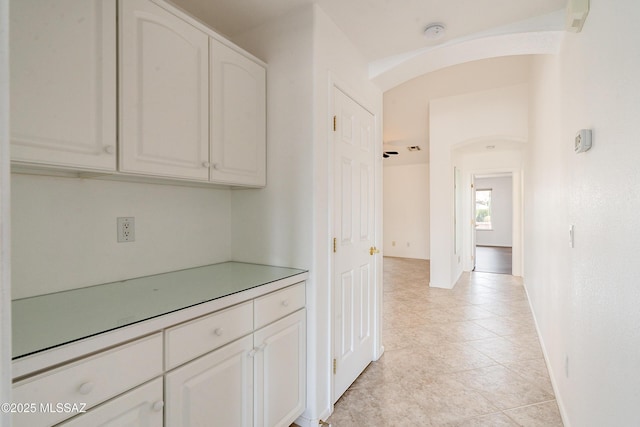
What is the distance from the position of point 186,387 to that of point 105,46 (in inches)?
53.4

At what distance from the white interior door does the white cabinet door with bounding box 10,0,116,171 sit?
1.23 meters

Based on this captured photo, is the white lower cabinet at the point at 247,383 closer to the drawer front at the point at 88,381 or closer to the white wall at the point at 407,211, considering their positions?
the drawer front at the point at 88,381

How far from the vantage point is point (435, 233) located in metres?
5.02

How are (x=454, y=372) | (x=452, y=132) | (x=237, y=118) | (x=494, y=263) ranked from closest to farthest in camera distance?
1. (x=237, y=118)
2. (x=454, y=372)
3. (x=452, y=132)
4. (x=494, y=263)

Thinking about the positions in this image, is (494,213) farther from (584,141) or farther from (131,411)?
(131,411)

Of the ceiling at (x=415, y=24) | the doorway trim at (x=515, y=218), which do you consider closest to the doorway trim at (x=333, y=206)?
the ceiling at (x=415, y=24)

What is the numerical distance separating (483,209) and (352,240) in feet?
35.6

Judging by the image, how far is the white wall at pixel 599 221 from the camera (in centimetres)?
96

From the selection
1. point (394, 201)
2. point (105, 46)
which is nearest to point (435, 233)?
point (394, 201)

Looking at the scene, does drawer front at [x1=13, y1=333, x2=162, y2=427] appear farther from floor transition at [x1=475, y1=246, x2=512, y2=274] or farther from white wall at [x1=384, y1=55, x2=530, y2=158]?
floor transition at [x1=475, y1=246, x2=512, y2=274]

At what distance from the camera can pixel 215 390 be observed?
127 cm

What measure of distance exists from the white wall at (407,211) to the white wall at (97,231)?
275 inches

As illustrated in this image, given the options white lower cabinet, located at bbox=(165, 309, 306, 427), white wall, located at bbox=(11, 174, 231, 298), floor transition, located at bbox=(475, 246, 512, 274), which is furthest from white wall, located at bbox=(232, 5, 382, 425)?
floor transition, located at bbox=(475, 246, 512, 274)

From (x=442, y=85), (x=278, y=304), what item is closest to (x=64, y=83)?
(x=278, y=304)
